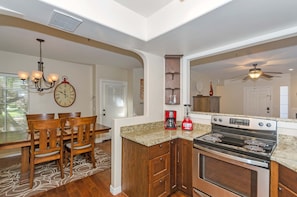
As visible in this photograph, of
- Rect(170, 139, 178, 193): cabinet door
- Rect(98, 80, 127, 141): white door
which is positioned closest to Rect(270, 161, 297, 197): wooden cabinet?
Rect(170, 139, 178, 193): cabinet door

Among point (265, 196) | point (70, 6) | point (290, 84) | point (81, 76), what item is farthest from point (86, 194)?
point (290, 84)

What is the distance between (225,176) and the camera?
5.36ft

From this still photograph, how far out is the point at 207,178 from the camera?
178cm

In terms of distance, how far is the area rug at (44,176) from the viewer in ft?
7.35

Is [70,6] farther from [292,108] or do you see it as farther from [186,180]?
[292,108]

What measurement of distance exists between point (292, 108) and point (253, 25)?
5441 mm

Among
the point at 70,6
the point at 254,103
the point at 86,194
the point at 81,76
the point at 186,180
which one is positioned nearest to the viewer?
the point at 70,6

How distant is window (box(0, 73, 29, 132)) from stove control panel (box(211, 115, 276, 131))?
4.10m

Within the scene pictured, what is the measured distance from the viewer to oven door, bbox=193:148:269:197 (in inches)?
54.7

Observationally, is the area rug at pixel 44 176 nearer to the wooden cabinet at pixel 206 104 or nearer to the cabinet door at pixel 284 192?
the cabinet door at pixel 284 192

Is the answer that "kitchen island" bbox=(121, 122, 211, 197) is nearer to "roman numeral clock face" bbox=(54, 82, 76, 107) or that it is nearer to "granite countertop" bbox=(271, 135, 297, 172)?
"granite countertop" bbox=(271, 135, 297, 172)

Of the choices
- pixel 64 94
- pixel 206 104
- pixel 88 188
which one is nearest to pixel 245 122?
pixel 206 104

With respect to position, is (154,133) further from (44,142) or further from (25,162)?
(25,162)

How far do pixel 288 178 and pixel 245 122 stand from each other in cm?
78
